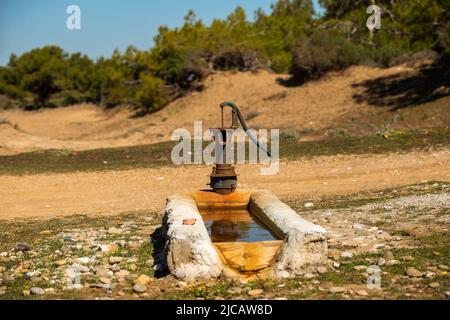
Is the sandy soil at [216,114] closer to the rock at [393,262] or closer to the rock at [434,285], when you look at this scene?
the rock at [393,262]

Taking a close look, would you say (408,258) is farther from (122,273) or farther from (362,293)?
(122,273)

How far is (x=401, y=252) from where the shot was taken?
20.5ft

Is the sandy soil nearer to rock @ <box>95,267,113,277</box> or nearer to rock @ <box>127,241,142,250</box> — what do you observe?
rock @ <box>127,241,142,250</box>

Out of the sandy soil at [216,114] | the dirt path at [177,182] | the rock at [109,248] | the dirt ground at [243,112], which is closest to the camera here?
the rock at [109,248]

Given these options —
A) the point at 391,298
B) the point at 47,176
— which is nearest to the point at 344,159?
the point at 47,176

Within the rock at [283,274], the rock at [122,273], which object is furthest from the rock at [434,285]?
the rock at [122,273]

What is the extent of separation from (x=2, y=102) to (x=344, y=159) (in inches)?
1406

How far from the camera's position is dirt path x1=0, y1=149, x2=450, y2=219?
11.0 m

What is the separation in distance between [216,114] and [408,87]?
25.0ft

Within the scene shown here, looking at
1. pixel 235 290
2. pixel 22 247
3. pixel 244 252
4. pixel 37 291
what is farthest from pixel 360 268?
pixel 22 247

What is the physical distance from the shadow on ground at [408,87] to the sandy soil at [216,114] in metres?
0.53

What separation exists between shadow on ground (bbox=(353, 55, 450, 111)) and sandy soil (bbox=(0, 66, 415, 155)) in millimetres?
530

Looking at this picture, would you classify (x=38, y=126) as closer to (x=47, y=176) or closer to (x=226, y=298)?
(x=47, y=176)

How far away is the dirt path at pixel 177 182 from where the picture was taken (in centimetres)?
1100
